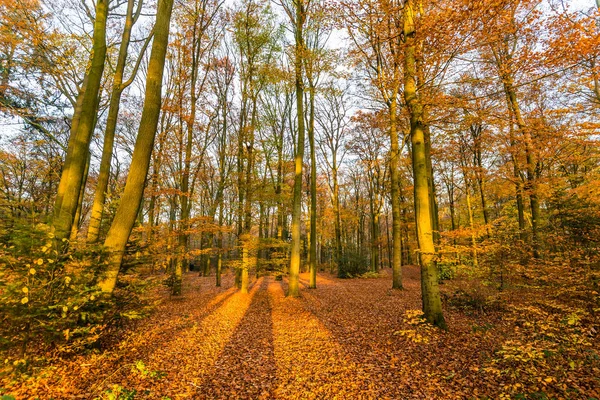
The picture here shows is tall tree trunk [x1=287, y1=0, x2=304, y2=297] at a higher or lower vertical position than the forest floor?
higher

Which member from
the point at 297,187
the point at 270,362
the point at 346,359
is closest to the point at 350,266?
the point at 297,187

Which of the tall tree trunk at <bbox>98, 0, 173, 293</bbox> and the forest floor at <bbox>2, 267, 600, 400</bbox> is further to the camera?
the tall tree trunk at <bbox>98, 0, 173, 293</bbox>

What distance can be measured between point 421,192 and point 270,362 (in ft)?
15.7

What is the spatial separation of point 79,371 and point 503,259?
922 cm

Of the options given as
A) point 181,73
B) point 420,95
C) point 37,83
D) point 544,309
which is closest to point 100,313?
point 420,95

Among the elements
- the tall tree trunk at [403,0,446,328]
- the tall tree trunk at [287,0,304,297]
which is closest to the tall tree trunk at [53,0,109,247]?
the tall tree trunk at [287,0,304,297]

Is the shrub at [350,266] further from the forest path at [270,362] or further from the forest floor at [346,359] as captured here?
the forest floor at [346,359]

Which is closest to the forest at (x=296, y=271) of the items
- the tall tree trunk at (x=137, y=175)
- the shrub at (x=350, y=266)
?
the tall tree trunk at (x=137, y=175)

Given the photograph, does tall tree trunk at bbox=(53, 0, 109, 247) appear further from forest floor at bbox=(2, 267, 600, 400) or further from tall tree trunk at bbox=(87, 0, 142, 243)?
forest floor at bbox=(2, 267, 600, 400)

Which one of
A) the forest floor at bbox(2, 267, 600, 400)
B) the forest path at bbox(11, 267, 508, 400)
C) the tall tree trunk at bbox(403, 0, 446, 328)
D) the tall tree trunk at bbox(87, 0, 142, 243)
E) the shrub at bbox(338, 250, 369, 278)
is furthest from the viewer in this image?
the shrub at bbox(338, 250, 369, 278)

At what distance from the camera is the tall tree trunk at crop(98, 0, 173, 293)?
14.3ft

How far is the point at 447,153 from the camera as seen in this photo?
55.1 feet

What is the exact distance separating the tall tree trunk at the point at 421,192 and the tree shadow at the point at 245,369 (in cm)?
364

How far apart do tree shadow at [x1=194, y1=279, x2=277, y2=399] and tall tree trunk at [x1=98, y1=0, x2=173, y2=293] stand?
2266 mm
